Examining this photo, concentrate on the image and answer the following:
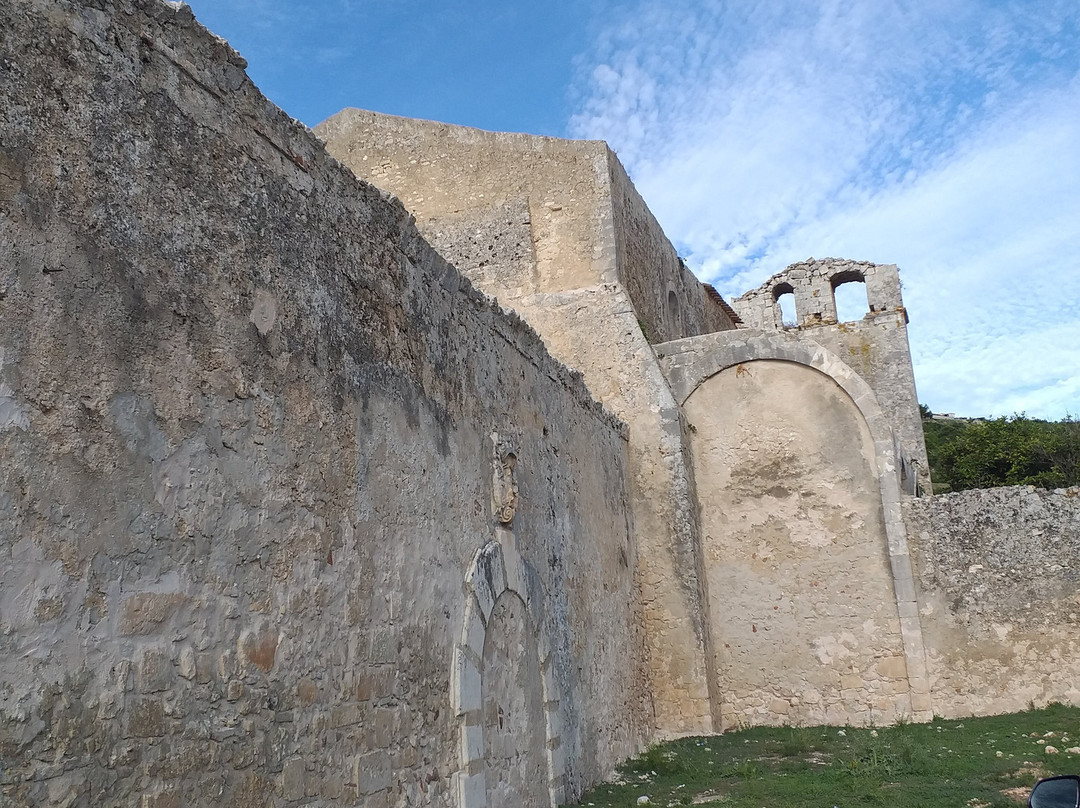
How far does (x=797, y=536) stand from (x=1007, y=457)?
1356cm

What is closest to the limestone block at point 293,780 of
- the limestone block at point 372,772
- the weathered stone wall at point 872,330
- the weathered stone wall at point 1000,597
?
the limestone block at point 372,772

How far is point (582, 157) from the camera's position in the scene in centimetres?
1105

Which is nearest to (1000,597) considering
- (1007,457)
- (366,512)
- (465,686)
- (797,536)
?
(797,536)

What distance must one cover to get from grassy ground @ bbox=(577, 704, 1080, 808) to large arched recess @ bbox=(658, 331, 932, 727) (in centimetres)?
74

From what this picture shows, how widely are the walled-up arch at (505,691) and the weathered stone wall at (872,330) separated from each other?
36.4ft

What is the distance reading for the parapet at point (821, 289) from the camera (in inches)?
682

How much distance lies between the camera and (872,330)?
1719 centimetres

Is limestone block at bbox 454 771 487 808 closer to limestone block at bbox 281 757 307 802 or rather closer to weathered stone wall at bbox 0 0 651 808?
weathered stone wall at bbox 0 0 651 808

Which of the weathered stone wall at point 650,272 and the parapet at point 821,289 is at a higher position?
the parapet at point 821,289

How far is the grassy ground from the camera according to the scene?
18.8 ft

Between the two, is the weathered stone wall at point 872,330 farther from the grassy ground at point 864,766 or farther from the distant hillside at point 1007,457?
the grassy ground at point 864,766

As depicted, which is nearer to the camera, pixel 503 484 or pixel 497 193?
pixel 503 484

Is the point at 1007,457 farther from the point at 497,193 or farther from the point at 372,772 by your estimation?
the point at 372,772

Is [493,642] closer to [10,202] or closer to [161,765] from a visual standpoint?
[161,765]
